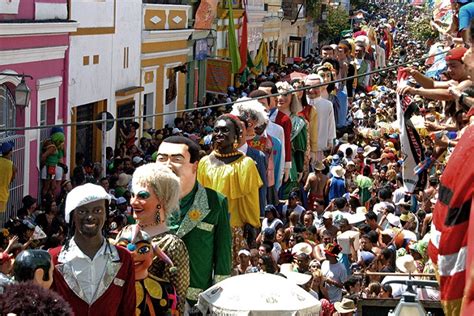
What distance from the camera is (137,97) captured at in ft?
80.7

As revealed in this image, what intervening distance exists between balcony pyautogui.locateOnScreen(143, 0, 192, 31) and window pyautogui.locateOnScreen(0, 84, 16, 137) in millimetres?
8972

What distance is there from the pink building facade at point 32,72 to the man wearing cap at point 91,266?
955 centimetres

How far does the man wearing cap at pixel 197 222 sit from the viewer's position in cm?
767

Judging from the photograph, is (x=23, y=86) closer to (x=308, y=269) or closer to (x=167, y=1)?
(x=308, y=269)

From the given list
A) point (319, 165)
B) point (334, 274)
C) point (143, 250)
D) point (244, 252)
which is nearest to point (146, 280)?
point (143, 250)

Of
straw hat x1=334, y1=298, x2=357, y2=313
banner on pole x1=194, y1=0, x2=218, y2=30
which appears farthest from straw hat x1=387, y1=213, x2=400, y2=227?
banner on pole x1=194, y1=0, x2=218, y2=30

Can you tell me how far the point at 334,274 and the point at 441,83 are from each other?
423 centimetres

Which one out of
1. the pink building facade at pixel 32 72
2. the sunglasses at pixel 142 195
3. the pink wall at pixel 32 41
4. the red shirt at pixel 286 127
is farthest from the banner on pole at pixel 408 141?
the pink wall at pixel 32 41

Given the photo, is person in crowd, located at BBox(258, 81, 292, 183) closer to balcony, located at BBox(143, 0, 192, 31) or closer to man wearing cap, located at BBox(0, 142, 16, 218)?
man wearing cap, located at BBox(0, 142, 16, 218)

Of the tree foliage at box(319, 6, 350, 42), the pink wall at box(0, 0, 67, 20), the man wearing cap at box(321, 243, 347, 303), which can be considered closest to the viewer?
the man wearing cap at box(321, 243, 347, 303)

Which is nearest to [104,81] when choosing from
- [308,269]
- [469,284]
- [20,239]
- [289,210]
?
[289,210]

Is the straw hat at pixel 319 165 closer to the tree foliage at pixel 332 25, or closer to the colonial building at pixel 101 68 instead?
the colonial building at pixel 101 68

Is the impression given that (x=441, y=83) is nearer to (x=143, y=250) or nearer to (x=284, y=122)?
(x=143, y=250)

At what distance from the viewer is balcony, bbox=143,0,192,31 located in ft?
83.2
